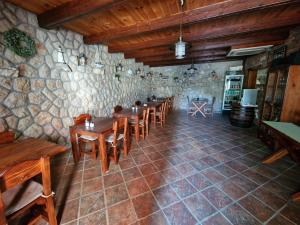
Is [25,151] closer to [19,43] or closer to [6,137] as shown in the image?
[6,137]

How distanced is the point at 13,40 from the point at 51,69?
65 centimetres

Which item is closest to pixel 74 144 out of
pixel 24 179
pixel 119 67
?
pixel 24 179

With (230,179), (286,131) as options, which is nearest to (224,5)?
(286,131)

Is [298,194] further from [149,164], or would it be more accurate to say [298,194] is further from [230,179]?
[149,164]

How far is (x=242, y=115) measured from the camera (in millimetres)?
4422

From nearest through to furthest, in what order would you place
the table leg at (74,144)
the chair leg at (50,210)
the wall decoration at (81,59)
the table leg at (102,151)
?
the chair leg at (50,210)
the table leg at (102,151)
the table leg at (74,144)
the wall decoration at (81,59)

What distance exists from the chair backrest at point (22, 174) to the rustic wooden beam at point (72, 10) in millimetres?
1916

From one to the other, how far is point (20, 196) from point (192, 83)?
7759 millimetres

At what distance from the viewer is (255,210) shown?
1.56m

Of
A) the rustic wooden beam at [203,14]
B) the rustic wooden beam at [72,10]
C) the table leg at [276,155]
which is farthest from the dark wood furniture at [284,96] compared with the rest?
the rustic wooden beam at [72,10]

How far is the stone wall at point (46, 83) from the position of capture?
2.06 m

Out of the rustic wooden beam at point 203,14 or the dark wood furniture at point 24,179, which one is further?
the rustic wooden beam at point 203,14

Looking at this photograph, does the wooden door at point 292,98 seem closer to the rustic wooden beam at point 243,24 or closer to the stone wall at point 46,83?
the rustic wooden beam at point 243,24

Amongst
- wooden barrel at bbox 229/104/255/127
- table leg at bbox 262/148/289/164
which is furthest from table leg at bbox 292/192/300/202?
wooden barrel at bbox 229/104/255/127
